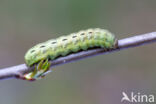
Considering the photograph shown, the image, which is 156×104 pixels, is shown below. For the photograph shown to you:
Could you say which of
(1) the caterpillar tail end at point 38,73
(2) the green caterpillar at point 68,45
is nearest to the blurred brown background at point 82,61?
(2) the green caterpillar at point 68,45

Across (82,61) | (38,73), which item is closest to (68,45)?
(38,73)

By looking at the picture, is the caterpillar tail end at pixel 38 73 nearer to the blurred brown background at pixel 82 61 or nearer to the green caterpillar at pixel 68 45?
the green caterpillar at pixel 68 45

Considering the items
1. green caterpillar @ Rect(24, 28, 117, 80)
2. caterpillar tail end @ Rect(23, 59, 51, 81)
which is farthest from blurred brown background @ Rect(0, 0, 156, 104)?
caterpillar tail end @ Rect(23, 59, 51, 81)

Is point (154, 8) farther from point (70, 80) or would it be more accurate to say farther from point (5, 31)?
point (5, 31)

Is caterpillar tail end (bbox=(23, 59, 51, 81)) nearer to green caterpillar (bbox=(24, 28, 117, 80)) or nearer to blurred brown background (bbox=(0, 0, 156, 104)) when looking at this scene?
green caterpillar (bbox=(24, 28, 117, 80))

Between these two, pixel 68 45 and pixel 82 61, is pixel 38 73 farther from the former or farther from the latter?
pixel 82 61
